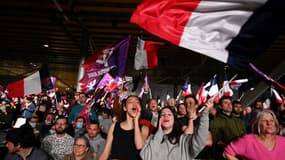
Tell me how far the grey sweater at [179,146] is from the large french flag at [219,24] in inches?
26.5

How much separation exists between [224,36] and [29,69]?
72.1ft

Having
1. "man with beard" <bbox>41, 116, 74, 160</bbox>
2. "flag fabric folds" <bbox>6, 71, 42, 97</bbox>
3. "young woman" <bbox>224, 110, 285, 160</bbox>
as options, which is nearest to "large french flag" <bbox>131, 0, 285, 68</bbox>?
"young woman" <bbox>224, 110, 285, 160</bbox>

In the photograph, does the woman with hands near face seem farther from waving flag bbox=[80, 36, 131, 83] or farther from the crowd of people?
waving flag bbox=[80, 36, 131, 83]

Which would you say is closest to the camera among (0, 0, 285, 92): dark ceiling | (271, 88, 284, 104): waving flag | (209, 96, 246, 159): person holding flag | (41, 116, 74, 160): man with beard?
(209, 96, 246, 159): person holding flag

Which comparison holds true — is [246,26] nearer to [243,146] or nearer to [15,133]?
[243,146]

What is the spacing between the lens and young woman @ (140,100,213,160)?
128 inches

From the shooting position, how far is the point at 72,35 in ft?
42.0

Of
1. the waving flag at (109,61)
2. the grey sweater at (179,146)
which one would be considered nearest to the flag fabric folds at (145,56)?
the waving flag at (109,61)

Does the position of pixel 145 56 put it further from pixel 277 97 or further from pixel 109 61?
pixel 277 97

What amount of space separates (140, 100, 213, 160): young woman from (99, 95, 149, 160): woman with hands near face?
0.49ft

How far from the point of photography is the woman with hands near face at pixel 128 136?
370cm

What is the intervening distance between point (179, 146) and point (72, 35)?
10.1m

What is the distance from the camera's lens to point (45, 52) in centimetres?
1758

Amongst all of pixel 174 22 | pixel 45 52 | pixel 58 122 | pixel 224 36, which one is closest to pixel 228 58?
pixel 224 36
